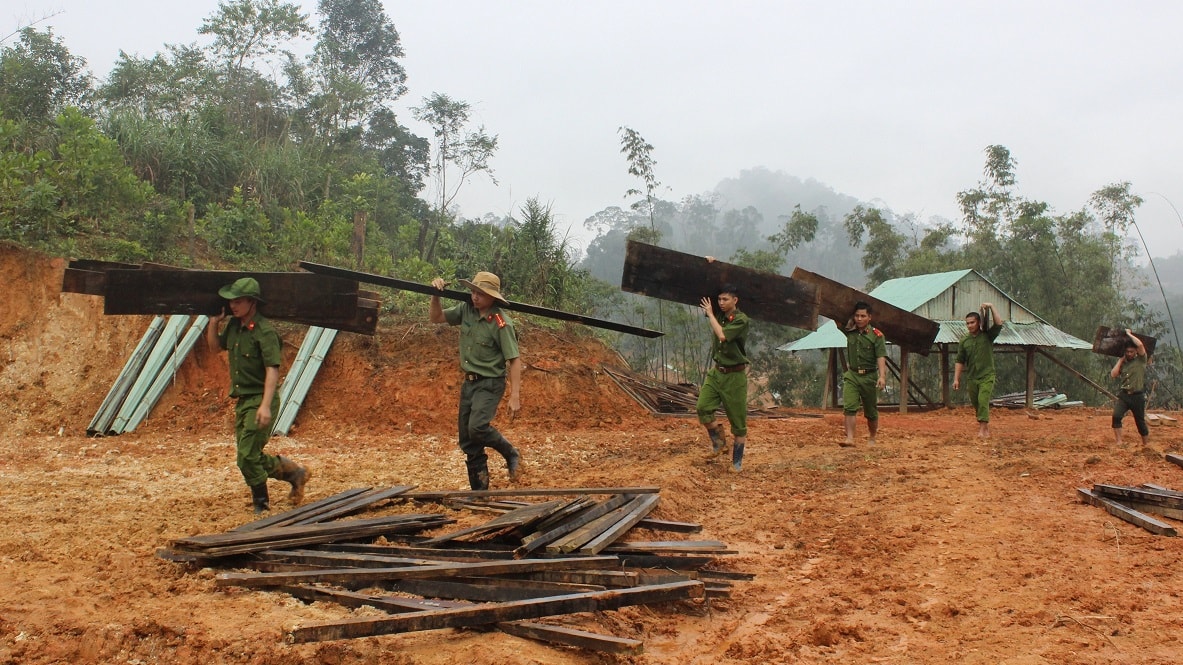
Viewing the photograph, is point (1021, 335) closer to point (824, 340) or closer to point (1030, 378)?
point (1030, 378)

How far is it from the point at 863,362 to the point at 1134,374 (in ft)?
11.0

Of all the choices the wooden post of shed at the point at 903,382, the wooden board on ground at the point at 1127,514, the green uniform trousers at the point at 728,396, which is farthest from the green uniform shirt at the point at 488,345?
the wooden post of shed at the point at 903,382

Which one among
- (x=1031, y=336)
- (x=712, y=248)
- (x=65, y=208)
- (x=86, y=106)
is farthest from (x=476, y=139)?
(x=712, y=248)

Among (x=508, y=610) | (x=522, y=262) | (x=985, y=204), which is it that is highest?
(x=985, y=204)

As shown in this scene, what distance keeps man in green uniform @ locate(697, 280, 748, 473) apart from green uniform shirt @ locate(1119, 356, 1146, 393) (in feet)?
17.6

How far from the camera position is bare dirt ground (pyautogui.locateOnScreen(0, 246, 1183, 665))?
10.2ft

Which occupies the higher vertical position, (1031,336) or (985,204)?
(985,204)

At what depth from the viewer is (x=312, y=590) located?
11.6ft

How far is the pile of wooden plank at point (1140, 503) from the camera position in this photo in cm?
487

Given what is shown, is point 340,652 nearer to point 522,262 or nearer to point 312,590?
point 312,590

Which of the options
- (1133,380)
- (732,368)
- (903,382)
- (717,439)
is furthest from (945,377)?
(732,368)

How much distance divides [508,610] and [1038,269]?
93.0 feet

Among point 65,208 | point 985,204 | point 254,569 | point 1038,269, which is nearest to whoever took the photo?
point 254,569

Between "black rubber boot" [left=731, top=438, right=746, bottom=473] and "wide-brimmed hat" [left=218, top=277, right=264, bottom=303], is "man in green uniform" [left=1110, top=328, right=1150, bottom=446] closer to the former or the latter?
"black rubber boot" [left=731, top=438, right=746, bottom=473]
